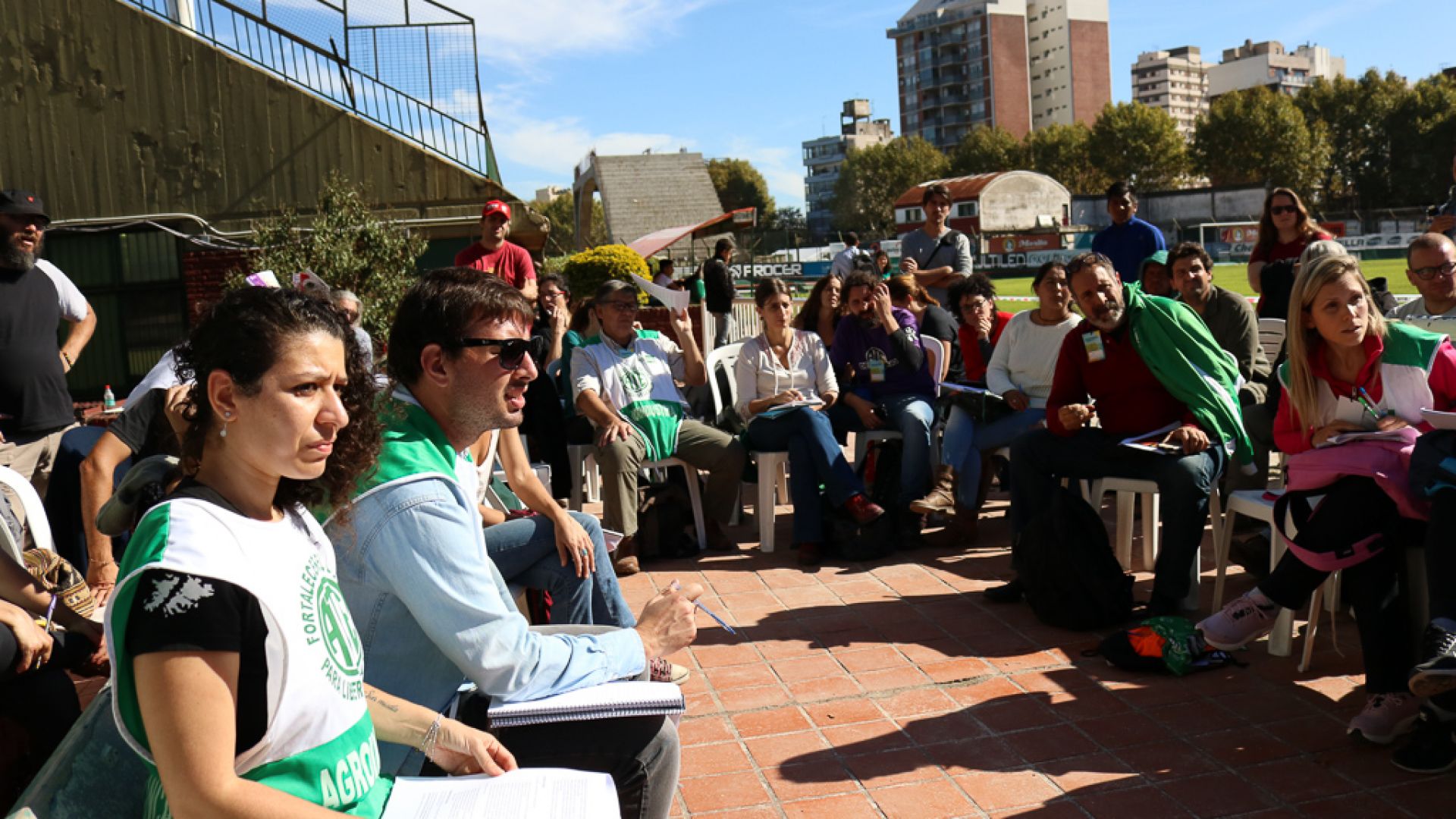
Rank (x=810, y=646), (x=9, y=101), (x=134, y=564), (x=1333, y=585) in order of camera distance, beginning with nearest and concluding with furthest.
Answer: (x=134, y=564)
(x=1333, y=585)
(x=810, y=646)
(x=9, y=101)

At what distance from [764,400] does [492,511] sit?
10.3ft

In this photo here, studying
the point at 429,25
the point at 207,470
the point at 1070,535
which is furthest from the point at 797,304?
the point at 207,470

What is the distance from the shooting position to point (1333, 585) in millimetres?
4398

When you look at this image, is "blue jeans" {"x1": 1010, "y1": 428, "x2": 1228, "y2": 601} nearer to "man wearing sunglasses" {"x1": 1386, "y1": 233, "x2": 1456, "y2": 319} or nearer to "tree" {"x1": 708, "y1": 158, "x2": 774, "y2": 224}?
"man wearing sunglasses" {"x1": 1386, "y1": 233, "x2": 1456, "y2": 319}

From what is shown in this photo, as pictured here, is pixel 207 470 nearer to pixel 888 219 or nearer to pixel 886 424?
pixel 886 424

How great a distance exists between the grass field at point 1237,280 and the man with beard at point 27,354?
19324mm

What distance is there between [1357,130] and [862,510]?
280 feet

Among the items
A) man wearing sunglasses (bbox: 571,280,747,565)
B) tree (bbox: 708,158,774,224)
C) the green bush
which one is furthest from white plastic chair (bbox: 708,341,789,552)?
tree (bbox: 708,158,774,224)

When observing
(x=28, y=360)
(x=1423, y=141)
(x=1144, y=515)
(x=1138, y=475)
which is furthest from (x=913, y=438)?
(x=1423, y=141)

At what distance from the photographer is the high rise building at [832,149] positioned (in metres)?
173

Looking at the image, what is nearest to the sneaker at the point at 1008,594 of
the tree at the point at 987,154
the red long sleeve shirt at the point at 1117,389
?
the red long sleeve shirt at the point at 1117,389

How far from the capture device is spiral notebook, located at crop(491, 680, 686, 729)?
2164 mm

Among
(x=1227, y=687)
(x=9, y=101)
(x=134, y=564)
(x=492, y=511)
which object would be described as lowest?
(x=1227, y=687)

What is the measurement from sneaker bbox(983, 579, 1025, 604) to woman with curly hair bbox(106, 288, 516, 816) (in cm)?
373
